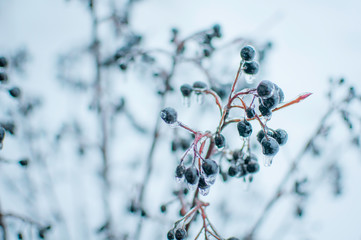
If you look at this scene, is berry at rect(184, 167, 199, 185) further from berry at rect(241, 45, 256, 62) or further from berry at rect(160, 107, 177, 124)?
berry at rect(241, 45, 256, 62)

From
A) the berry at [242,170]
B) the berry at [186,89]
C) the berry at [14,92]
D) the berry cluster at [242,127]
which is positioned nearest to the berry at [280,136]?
the berry cluster at [242,127]

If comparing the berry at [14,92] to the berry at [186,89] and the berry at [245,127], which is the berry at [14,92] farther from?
the berry at [245,127]

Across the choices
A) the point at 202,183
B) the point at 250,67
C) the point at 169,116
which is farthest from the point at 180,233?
the point at 250,67

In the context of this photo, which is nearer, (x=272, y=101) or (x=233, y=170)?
(x=272, y=101)

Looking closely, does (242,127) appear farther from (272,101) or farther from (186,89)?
(186,89)

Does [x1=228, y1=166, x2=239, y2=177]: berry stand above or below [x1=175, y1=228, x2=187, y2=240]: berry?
above

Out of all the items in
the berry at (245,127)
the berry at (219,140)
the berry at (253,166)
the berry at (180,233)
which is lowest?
the berry at (180,233)

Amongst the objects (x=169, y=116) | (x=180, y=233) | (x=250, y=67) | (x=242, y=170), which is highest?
(x=250, y=67)

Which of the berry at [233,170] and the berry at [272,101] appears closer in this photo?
the berry at [272,101]

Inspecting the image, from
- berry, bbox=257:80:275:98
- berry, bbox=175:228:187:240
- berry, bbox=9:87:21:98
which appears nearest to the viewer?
berry, bbox=257:80:275:98

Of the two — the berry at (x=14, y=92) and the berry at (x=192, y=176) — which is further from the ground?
the berry at (x=14, y=92)

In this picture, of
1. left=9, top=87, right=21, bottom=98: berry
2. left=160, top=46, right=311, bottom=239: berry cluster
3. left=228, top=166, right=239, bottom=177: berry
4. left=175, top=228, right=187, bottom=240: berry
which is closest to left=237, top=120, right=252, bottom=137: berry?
left=160, top=46, right=311, bottom=239: berry cluster

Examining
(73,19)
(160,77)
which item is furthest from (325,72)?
(73,19)

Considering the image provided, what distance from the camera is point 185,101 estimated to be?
25.4 inches
